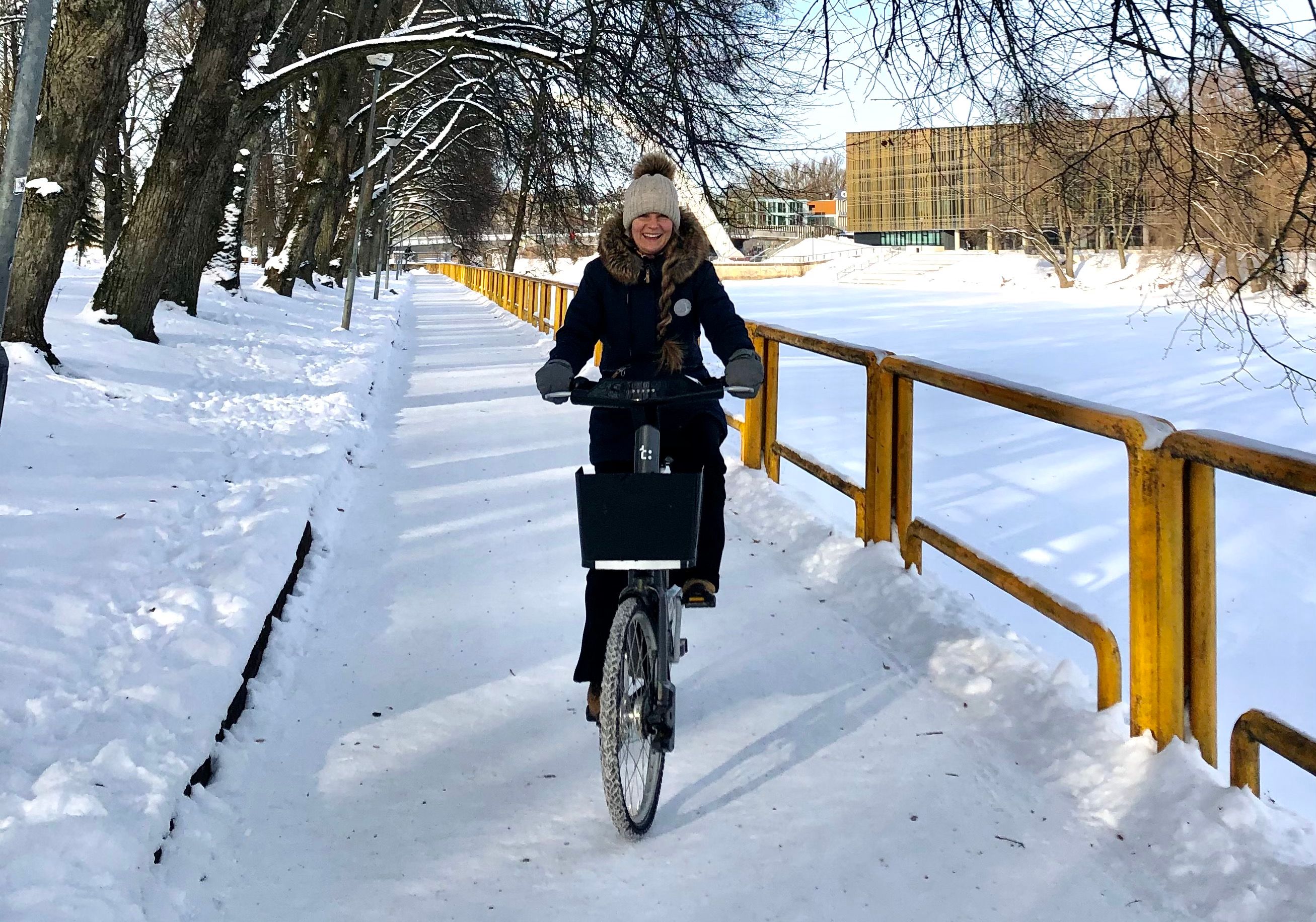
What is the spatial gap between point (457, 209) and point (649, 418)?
1567 inches

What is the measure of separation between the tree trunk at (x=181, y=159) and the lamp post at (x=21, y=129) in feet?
28.0

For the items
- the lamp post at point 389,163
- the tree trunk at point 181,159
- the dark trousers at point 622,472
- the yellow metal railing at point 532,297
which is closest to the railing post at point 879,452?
the dark trousers at point 622,472

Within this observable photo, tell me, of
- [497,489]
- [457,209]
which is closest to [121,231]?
[497,489]

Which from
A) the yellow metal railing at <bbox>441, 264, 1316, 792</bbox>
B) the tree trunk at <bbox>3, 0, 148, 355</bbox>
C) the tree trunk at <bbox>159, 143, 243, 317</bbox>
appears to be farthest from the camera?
the tree trunk at <bbox>159, 143, 243, 317</bbox>

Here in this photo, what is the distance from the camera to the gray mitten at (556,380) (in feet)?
10.5

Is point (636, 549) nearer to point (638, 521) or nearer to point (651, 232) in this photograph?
point (638, 521)

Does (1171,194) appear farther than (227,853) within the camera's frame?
Yes

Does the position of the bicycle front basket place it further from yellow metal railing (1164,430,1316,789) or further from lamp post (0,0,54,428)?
lamp post (0,0,54,428)

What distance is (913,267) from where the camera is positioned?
74625mm

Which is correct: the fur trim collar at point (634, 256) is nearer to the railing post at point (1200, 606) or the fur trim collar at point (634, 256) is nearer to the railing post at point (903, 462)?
the railing post at point (1200, 606)

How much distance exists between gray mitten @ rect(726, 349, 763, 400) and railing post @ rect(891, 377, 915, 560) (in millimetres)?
2204

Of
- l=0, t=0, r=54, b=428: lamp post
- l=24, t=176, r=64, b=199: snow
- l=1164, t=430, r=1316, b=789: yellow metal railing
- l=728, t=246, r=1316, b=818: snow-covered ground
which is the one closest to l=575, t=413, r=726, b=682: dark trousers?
l=1164, t=430, r=1316, b=789: yellow metal railing

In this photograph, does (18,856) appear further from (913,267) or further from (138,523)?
(913,267)

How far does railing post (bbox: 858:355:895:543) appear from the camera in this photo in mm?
5426
